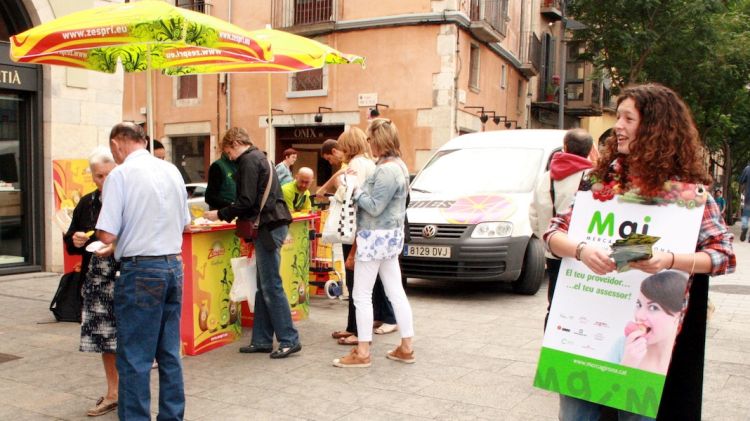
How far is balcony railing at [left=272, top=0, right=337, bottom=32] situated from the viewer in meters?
20.5

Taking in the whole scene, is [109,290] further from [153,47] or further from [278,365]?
[153,47]

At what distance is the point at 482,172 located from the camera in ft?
30.0

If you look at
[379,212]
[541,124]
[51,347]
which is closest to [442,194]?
[379,212]

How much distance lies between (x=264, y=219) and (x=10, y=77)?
5660 mm

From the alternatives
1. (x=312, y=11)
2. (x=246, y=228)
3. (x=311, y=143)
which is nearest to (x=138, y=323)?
(x=246, y=228)

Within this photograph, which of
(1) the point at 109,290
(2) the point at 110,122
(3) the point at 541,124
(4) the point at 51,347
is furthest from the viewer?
(3) the point at 541,124

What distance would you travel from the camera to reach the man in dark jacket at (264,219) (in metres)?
5.31

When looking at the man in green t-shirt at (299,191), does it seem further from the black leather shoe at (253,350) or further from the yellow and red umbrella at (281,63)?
the black leather shoe at (253,350)

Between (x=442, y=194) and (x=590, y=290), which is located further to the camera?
(x=442, y=194)

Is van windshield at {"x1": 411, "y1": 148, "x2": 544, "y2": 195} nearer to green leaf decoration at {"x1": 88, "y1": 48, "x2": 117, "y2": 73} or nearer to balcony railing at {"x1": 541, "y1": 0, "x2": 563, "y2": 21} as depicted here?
green leaf decoration at {"x1": 88, "y1": 48, "x2": 117, "y2": 73}

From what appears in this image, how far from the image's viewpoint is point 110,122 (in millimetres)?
10336

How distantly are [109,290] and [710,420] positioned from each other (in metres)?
3.79

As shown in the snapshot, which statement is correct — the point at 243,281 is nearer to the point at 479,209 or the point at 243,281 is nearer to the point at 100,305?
the point at 100,305

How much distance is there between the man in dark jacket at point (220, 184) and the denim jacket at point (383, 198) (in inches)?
69.7
